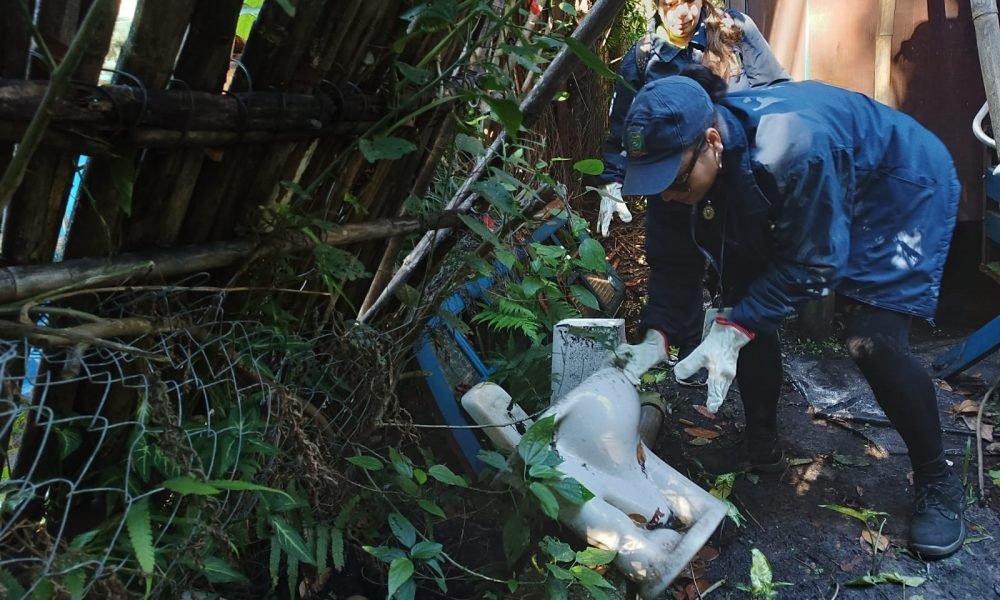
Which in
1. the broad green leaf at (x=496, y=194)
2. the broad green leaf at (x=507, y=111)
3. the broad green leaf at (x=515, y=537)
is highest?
the broad green leaf at (x=507, y=111)

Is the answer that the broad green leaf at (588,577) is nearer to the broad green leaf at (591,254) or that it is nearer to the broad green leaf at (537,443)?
the broad green leaf at (537,443)

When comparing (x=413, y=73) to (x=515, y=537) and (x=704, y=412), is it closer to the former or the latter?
(x=515, y=537)

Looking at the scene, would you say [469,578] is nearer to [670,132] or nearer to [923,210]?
[670,132]

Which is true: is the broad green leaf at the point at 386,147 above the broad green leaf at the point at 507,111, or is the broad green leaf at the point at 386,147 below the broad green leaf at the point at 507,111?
below

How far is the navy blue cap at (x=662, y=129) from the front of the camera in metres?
2.13

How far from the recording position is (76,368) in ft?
3.75

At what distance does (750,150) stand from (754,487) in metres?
1.38

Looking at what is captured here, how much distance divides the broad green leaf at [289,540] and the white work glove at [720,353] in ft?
4.84

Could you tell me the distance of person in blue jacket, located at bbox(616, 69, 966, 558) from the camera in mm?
2176

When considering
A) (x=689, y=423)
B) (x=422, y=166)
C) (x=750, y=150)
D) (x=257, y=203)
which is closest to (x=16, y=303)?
(x=257, y=203)

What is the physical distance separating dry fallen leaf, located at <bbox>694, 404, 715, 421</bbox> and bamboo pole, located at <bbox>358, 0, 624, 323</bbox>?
2.01 meters

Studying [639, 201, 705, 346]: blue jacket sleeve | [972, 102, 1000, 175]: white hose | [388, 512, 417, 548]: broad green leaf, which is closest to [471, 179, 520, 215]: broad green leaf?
[388, 512, 417, 548]: broad green leaf

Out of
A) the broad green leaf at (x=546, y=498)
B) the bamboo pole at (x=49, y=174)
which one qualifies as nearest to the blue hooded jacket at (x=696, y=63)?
the broad green leaf at (x=546, y=498)

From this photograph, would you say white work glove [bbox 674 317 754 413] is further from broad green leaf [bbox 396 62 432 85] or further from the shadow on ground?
broad green leaf [bbox 396 62 432 85]
